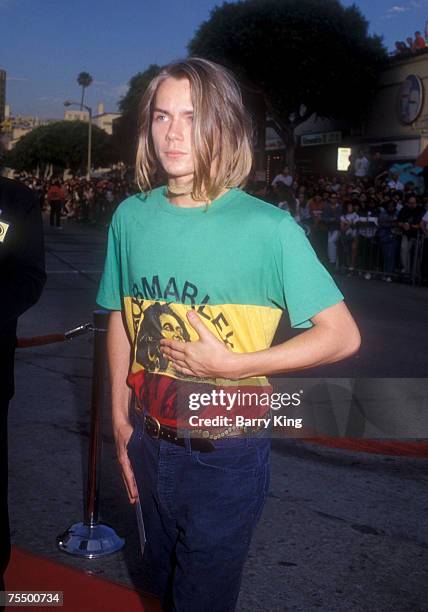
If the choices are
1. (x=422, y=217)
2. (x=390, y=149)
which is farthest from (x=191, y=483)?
(x=390, y=149)

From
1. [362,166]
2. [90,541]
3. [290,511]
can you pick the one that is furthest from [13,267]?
[362,166]

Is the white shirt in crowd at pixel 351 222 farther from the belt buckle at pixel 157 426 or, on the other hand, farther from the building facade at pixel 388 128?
the belt buckle at pixel 157 426

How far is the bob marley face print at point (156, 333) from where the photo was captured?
1979 mm

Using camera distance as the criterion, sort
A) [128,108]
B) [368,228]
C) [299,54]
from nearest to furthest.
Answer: [368,228] < [299,54] < [128,108]

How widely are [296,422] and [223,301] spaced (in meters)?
0.92

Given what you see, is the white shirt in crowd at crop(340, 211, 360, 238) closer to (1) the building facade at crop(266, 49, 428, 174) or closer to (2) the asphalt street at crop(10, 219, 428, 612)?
(2) the asphalt street at crop(10, 219, 428, 612)

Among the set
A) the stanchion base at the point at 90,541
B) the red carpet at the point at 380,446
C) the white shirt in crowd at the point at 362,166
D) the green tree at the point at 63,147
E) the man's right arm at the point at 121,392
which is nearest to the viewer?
the man's right arm at the point at 121,392

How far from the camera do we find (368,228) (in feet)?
55.0

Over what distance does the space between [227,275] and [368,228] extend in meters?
15.2

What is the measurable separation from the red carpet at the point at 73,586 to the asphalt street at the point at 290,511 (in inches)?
5.1

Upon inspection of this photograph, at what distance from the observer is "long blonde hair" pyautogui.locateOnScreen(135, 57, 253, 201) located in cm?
196

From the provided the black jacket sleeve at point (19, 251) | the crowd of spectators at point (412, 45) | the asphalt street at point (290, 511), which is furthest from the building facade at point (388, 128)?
the black jacket sleeve at point (19, 251)

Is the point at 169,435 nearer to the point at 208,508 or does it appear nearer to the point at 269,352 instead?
the point at 208,508

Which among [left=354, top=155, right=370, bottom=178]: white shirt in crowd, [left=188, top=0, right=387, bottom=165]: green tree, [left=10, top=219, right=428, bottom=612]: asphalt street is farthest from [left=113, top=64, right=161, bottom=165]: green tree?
[left=10, top=219, right=428, bottom=612]: asphalt street
